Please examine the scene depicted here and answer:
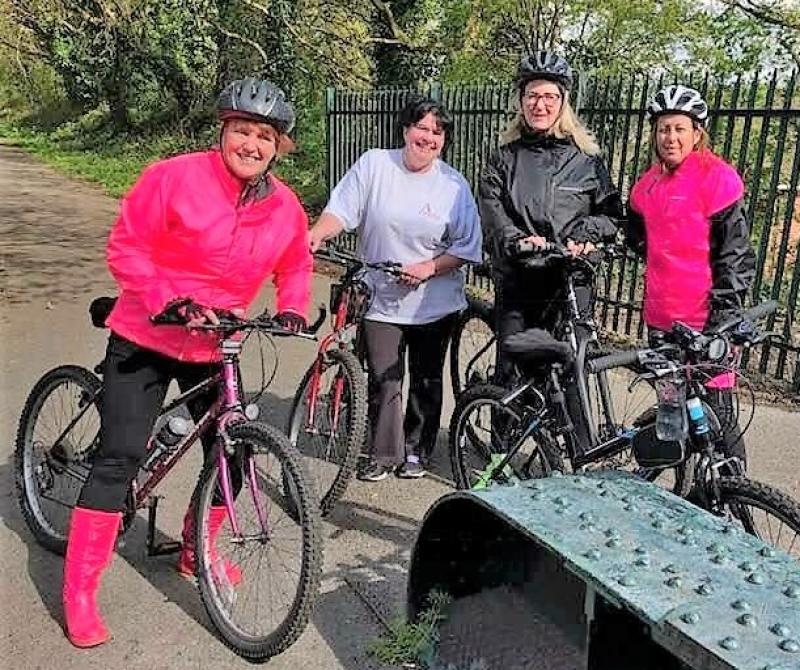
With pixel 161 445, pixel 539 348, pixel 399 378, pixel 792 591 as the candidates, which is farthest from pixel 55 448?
pixel 792 591

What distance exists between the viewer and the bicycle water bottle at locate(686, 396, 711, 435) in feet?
10.2

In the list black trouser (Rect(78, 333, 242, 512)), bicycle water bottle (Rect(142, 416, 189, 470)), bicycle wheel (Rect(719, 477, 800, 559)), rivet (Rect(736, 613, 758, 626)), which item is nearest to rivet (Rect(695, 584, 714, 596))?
rivet (Rect(736, 613, 758, 626))

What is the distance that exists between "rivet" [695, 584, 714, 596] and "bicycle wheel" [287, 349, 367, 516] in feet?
7.59

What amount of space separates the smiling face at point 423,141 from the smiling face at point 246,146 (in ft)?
4.23

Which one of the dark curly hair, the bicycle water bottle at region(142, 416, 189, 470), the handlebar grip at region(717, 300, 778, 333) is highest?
the dark curly hair

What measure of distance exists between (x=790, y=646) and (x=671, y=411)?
1197 millimetres

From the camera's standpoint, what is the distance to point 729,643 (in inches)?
74.2

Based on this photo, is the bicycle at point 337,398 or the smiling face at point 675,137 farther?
the bicycle at point 337,398

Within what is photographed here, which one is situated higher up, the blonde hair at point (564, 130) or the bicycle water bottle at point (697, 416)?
the blonde hair at point (564, 130)

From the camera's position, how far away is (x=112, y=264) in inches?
125

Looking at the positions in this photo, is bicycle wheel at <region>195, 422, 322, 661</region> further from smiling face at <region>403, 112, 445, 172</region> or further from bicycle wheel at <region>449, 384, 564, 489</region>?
smiling face at <region>403, 112, 445, 172</region>

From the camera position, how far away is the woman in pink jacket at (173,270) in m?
3.17

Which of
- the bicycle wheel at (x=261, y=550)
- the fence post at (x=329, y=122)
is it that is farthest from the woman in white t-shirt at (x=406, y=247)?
the fence post at (x=329, y=122)

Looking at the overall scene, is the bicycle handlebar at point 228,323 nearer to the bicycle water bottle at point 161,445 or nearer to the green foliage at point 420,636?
the bicycle water bottle at point 161,445
